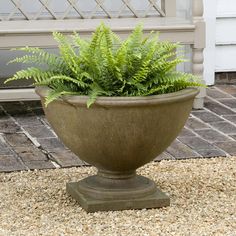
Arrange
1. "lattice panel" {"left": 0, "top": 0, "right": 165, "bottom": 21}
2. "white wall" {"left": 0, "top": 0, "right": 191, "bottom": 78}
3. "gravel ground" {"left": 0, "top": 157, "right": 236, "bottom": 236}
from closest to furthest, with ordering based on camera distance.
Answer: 1. "gravel ground" {"left": 0, "top": 157, "right": 236, "bottom": 236}
2. "lattice panel" {"left": 0, "top": 0, "right": 165, "bottom": 21}
3. "white wall" {"left": 0, "top": 0, "right": 191, "bottom": 78}

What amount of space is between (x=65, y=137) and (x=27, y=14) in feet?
9.37

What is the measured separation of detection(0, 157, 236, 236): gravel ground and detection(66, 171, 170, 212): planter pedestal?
4 centimetres

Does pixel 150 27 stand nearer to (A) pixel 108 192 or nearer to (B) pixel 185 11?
(B) pixel 185 11

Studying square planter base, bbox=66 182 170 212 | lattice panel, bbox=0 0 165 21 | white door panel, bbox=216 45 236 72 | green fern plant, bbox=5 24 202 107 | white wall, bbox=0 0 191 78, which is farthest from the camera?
white door panel, bbox=216 45 236 72

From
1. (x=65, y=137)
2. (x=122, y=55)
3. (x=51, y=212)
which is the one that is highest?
(x=122, y=55)

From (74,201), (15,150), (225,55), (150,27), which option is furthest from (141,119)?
(225,55)

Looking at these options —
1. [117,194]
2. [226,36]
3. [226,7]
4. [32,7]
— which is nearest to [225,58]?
[226,36]

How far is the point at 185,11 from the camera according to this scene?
293 inches

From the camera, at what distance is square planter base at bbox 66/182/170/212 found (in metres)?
4.33

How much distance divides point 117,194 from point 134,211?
12cm

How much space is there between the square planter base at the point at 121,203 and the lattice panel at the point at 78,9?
8.70 ft

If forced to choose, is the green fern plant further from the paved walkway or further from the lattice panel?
the lattice panel

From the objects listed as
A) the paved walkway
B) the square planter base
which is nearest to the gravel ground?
the square planter base

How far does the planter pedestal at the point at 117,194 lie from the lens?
4.35 meters
